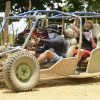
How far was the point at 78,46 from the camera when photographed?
10.8 metres

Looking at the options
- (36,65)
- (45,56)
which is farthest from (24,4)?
(36,65)

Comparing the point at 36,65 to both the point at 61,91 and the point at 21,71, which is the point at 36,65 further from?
the point at 61,91

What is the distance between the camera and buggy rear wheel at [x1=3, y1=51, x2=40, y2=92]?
9617mm

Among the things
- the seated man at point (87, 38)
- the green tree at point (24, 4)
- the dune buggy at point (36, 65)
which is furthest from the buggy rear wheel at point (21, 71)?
the green tree at point (24, 4)

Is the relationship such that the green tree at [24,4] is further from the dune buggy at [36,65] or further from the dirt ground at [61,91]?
the dirt ground at [61,91]

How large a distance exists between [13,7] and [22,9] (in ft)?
1.17

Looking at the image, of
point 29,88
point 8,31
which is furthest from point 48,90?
point 8,31

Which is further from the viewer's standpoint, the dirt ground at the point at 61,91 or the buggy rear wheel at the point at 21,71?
the buggy rear wheel at the point at 21,71

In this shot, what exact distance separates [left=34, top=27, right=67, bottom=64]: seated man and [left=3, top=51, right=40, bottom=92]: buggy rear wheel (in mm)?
531

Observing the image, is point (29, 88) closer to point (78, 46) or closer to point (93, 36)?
point (78, 46)

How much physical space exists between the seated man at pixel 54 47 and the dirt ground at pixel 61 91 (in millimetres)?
593

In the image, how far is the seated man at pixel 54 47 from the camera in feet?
34.3

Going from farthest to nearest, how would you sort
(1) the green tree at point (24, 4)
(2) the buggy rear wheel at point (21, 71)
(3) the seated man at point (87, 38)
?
(1) the green tree at point (24, 4) → (3) the seated man at point (87, 38) → (2) the buggy rear wheel at point (21, 71)

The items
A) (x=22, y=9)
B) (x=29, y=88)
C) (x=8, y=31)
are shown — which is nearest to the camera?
(x=29, y=88)
